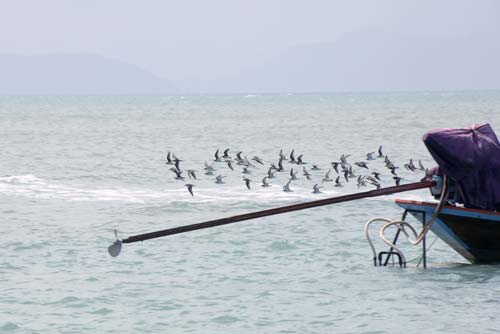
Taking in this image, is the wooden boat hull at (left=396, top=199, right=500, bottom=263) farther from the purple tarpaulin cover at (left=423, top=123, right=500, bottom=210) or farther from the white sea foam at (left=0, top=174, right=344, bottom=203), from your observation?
the white sea foam at (left=0, top=174, right=344, bottom=203)

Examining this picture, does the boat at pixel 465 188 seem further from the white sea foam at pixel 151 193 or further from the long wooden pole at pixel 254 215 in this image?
the white sea foam at pixel 151 193

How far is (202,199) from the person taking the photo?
4062cm

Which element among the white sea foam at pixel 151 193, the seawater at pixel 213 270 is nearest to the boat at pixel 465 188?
the seawater at pixel 213 270

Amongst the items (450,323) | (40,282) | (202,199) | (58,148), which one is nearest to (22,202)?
(202,199)

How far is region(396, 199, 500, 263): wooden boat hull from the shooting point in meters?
22.3

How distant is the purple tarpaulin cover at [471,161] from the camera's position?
22.0 meters

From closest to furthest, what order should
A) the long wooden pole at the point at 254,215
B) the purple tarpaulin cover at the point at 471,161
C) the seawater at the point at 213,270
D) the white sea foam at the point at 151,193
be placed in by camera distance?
the seawater at the point at 213,270 < the long wooden pole at the point at 254,215 < the purple tarpaulin cover at the point at 471,161 < the white sea foam at the point at 151,193

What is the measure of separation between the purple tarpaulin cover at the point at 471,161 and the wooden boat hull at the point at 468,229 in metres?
0.31

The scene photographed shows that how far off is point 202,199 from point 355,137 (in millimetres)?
53081

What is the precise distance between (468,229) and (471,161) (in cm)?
161

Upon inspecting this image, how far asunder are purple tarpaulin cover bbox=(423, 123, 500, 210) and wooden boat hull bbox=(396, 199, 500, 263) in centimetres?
31

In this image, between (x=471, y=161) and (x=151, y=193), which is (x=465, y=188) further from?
(x=151, y=193)

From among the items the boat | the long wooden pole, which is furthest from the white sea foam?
the long wooden pole

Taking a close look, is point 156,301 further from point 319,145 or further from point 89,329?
point 319,145
